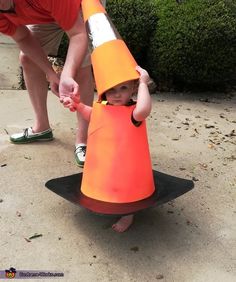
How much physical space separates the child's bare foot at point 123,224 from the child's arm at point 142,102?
1.80 ft

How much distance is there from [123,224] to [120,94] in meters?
0.69

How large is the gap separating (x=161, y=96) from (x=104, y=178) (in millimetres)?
2614

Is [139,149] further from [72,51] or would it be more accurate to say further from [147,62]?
[147,62]

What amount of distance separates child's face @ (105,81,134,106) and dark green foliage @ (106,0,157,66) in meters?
2.59

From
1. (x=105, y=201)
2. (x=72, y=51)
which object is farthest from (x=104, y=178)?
(x=72, y=51)

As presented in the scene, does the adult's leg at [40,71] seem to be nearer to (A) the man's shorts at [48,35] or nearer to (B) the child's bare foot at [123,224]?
(A) the man's shorts at [48,35]

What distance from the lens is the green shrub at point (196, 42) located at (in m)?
4.75

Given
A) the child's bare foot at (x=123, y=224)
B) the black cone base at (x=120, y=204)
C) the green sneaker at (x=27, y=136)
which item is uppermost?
the black cone base at (x=120, y=204)

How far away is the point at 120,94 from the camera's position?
8.16 ft

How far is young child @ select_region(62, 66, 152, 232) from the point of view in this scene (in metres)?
2.40

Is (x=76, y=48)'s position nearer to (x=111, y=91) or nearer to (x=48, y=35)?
(x=111, y=91)

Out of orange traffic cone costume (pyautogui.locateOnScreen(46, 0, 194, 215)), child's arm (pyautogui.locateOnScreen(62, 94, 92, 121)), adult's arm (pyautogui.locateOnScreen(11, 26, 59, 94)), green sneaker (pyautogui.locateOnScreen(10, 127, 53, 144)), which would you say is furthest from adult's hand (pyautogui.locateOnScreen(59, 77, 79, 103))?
green sneaker (pyautogui.locateOnScreen(10, 127, 53, 144))

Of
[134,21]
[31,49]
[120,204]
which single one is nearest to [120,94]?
[120,204]

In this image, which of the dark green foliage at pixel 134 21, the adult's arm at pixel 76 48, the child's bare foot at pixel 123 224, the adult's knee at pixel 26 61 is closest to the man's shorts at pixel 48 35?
the adult's knee at pixel 26 61
